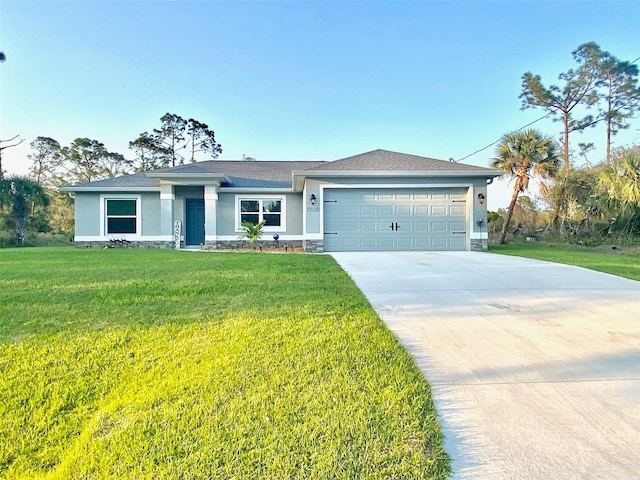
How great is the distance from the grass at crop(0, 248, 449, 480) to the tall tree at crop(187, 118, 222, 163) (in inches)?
1154

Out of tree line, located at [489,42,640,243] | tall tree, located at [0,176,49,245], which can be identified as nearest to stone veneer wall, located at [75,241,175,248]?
tall tree, located at [0,176,49,245]

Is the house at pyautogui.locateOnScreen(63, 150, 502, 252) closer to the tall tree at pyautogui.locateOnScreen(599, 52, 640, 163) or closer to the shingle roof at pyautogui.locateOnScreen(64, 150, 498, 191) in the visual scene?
the shingle roof at pyautogui.locateOnScreen(64, 150, 498, 191)

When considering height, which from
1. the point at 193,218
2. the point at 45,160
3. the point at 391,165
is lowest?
the point at 193,218

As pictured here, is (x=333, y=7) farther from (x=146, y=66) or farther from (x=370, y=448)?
(x=370, y=448)

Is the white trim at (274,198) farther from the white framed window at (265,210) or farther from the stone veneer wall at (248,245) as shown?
the stone veneer wall at (248,245)

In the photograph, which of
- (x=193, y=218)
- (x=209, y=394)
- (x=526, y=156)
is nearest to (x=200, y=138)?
(x=193, y=218)

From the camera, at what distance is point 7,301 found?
4.50 meters

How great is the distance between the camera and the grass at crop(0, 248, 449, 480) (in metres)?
1.62

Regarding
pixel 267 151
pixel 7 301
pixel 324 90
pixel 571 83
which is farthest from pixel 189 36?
pixel 571 83

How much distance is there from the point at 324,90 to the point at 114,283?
14.6m

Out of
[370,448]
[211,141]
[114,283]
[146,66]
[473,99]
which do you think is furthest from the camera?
[211,141]

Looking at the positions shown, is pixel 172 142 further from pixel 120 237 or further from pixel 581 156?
pixel 581 156

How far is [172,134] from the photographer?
31047mm

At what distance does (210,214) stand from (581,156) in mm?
22648
